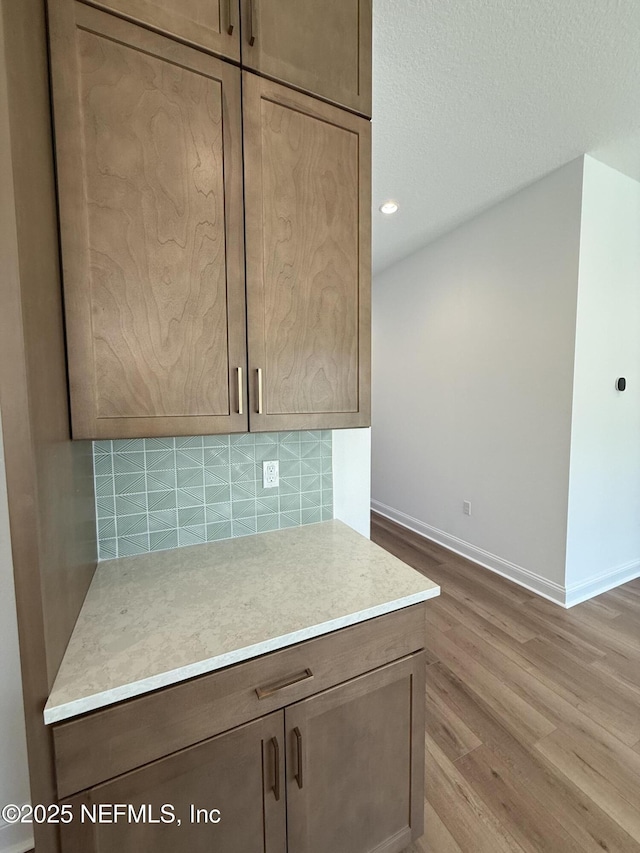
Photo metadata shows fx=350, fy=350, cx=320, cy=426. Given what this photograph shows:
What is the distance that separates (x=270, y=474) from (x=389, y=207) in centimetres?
240

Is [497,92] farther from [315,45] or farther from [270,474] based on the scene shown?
[270,474]

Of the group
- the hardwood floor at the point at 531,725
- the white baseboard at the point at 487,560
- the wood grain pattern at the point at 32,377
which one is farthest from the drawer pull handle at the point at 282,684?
the white baseboard at the point at 487,560

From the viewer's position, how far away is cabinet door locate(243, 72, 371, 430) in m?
1.00

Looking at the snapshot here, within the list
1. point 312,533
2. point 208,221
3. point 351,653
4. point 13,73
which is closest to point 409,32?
point 208,221

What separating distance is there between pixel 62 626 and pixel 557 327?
9.44ft

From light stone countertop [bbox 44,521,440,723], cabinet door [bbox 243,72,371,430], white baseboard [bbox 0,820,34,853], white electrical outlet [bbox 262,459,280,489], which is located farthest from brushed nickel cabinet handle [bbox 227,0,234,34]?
white baseboard [bbox 0,820,34,853]

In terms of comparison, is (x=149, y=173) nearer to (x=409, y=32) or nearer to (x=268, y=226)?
(x=268, y=226)

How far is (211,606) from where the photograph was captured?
93 cm

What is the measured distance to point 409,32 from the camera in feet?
4.63

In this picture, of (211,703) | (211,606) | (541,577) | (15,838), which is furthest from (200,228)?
(541,577)

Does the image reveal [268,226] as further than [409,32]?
No

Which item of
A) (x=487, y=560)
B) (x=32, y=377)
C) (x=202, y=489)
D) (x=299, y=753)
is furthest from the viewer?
(x=487, y=560)

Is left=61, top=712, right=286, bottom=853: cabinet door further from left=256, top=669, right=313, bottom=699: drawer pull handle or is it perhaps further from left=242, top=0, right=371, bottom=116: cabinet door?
left=242, top=0, right=371, bottom=116: cabinet door

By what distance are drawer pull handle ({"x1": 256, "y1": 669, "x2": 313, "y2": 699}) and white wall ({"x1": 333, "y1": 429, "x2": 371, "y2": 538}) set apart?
29.3 inches
